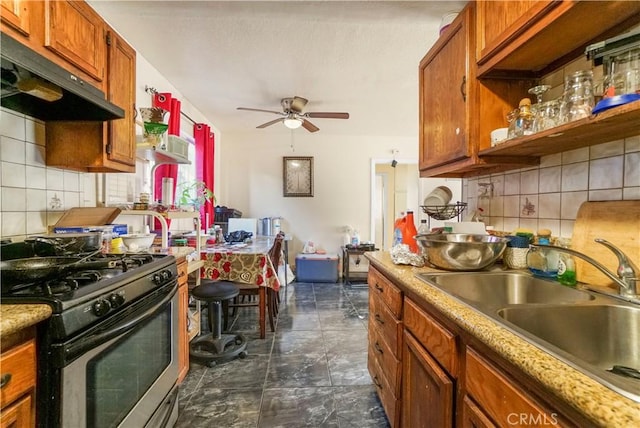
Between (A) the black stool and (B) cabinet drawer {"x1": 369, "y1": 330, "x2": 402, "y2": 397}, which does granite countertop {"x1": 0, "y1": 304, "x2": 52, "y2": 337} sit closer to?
(B) cabinet drawer {"x1": 369, "y1": 330, "x2": 402, "y2": 397}

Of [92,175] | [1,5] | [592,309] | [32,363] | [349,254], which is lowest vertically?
[349,254]

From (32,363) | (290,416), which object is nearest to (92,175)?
(32,363)

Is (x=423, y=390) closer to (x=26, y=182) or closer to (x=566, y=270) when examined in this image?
(x=566, y=270)

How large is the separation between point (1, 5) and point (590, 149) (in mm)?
2273

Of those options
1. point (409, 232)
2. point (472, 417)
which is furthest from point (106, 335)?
point (409, 232)

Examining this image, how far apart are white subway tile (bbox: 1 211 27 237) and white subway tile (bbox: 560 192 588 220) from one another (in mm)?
2482

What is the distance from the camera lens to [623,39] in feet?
2.73

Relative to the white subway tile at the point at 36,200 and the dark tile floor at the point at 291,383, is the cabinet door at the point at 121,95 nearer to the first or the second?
the white subway tile at the point at 36,200

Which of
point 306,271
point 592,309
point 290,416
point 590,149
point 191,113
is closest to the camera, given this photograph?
point 592,309

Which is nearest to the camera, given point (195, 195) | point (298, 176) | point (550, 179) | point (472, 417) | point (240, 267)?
point (472, 417)

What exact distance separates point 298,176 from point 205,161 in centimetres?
156

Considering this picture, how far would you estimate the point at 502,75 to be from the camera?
→ 1335mm

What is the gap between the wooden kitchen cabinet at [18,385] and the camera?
0.66 metres

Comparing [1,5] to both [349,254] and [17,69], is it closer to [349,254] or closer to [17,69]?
[17,69]
